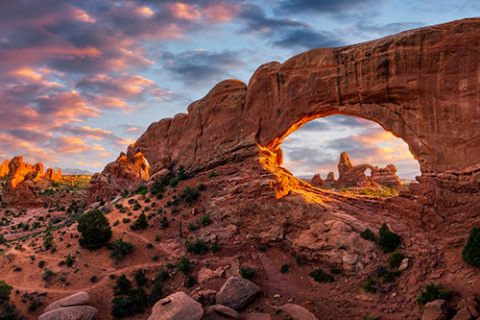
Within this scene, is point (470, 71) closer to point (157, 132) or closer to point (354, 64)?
point (354, 64)

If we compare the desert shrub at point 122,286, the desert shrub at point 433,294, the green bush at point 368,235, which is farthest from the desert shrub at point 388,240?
the desert shrub at point 122,286

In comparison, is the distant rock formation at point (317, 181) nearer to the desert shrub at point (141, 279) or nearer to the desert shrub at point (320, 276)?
the desert shrub at point (320, 276)

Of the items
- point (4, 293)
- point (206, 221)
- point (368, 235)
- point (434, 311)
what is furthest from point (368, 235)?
point (4, 293)

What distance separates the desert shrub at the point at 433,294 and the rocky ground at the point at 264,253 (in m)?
0.53

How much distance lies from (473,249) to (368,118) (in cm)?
1458

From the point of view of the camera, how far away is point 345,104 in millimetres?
33906

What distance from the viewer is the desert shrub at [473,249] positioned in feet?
A: 76.1

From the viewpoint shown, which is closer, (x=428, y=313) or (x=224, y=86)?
(x=428, y=313)

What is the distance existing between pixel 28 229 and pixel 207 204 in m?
43.0

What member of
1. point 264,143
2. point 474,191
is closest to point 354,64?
point 264,143

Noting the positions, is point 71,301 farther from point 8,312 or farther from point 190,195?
point 190,195

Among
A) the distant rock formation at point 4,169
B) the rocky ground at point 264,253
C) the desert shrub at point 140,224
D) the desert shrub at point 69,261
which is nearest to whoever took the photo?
the rocky ground at point 264,253

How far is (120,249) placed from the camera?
36250 mm

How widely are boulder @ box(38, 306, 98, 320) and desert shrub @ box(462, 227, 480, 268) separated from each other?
29.7 m
